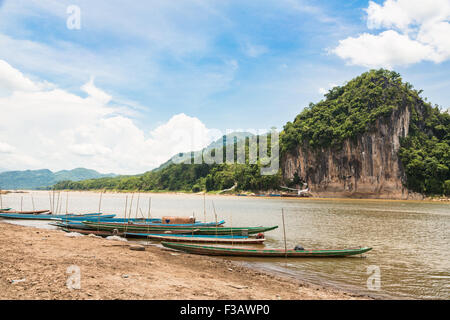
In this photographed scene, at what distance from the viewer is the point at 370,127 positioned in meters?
81.5

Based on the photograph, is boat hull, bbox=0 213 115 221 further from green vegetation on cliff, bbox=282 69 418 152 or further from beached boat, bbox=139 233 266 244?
green vegetation on cliff, bbox=282 69 418 152

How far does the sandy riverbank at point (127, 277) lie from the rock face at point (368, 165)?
79.0 m

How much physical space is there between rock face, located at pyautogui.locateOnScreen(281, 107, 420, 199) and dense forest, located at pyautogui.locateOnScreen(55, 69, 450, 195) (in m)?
2.06

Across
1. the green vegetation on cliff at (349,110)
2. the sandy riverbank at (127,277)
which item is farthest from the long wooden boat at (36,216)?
the green vegetation on cliff at (349,110)

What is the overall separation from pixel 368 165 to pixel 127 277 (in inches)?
3351

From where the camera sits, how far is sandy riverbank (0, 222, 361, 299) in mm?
6714

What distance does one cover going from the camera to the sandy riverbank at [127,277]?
671 centimetres

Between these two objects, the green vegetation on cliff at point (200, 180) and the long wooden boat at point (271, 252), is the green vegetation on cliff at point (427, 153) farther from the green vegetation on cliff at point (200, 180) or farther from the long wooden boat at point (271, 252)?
the long wooden boat at point (271, 252)

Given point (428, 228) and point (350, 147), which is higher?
point (350, 147)
